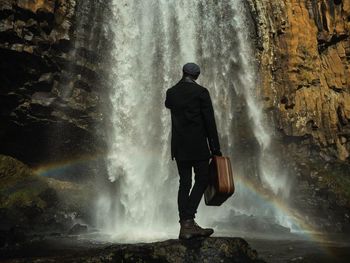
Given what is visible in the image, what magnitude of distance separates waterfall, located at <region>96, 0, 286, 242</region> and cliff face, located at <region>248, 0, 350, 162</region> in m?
1.13

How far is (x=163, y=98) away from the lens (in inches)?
872

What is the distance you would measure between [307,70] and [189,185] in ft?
69.9

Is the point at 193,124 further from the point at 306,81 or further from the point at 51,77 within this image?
the point at 306,81

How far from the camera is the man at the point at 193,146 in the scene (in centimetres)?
657

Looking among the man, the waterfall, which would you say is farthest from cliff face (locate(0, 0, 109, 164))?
the man

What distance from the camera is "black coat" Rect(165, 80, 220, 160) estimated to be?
6566 mm

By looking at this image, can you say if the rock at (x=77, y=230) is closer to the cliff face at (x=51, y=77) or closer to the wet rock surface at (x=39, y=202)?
the wet rock surface at (x=39, y=202)

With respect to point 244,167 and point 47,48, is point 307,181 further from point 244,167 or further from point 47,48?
point 47,48

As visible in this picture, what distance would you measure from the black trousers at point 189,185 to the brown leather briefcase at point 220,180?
122mm

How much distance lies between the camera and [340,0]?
2709 cm

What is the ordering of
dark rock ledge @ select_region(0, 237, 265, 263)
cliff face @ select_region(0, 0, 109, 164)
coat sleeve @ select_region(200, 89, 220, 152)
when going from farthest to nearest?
cliff face @ select_region(0, 0, 109, 164)
coat sleeve @ select_region(200, 89, 220, 152)
dark rock ledge @ select_region(0, 237, 265, 263)

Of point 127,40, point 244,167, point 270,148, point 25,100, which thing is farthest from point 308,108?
point 25,100

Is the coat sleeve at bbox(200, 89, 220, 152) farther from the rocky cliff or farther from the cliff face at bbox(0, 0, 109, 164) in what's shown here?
the rocky cliff

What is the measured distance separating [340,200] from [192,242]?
1734 cm
